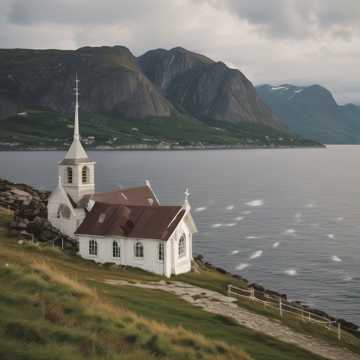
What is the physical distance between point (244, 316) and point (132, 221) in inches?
835

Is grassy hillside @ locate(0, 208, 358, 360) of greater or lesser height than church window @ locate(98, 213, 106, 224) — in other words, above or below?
below

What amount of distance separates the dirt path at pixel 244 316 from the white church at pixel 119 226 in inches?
232

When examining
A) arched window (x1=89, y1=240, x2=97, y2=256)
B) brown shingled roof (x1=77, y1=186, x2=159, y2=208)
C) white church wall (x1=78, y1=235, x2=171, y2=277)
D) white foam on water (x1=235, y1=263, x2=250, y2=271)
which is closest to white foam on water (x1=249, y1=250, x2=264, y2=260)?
white foam on water (x1=235, y1=263, x2=250, y2=271)

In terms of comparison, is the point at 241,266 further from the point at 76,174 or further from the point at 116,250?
the point at 76,174

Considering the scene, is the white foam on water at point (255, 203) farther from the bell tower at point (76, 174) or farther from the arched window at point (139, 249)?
the arched window at point (139, 249)

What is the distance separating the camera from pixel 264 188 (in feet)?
587

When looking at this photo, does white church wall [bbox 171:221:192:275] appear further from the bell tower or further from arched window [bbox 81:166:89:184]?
arched window [bbox 81:166:89:184]

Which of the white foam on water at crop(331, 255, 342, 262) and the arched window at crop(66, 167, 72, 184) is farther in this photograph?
the white foam on water at crop(331, 255, 342, 262)

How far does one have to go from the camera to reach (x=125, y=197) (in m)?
64.8

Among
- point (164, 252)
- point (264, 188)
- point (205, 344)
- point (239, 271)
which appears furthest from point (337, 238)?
point (264, 188)

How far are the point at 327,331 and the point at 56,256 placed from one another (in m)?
26.9

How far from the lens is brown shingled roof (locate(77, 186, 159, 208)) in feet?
202

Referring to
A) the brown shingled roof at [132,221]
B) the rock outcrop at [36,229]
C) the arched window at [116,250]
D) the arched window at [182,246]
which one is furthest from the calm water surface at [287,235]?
the rock outcrop at [36,229]

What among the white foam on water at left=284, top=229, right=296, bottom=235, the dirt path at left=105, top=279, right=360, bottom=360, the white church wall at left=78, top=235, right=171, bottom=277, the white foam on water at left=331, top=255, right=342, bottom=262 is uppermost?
the white church wall at left=78, top=235, right=171, bottom=277
